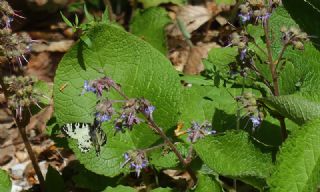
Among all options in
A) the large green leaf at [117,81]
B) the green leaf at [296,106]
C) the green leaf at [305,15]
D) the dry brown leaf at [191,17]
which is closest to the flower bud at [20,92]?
the large green leaf at [117,81]

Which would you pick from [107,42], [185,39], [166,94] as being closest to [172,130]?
[166,94]

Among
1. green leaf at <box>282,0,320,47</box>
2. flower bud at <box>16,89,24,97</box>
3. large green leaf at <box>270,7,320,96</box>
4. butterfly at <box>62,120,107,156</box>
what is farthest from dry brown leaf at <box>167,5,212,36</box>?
flower bud at <box>16,89,24,97</box>

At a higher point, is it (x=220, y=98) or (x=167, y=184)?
(x=220, y=98)

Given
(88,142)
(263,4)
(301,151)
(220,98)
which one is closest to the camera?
(301,151)

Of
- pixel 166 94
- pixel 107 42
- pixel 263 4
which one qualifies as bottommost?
pixel 166 94

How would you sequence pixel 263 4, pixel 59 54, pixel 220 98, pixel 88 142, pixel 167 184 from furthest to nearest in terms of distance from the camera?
pixel 59 54, pixel 167 184, pixel 220 98, pixel 88 142, pixel 263 4

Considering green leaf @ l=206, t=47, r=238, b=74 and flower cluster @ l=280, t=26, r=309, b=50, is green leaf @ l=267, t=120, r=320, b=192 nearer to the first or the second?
flower cluster @ l=280, t=26, r=309, b=50

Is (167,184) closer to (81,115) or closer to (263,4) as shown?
(81,115)

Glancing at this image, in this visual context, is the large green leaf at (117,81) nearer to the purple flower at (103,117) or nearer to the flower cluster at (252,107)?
the flower cluster at (252,107)
